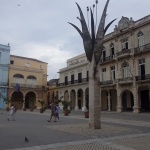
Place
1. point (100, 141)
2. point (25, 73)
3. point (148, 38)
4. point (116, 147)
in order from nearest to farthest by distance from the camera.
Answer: point (116, 147)
point (100, 141)
point (148, 38)
point (25, 73)

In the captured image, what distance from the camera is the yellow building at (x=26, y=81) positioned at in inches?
1898

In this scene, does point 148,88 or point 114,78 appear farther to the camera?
point 114,78

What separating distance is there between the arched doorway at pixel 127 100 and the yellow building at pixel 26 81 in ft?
65.0

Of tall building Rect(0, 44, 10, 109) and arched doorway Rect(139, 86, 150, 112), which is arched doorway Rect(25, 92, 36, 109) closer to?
tall building Rect(0, 44, 10, 109)

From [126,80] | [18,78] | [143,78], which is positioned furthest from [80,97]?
[143,78]

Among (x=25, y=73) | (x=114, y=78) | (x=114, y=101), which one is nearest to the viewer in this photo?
(x=114, y=78)

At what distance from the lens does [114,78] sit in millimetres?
34469

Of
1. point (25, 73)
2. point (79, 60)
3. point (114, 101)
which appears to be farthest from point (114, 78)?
point (25, 73)

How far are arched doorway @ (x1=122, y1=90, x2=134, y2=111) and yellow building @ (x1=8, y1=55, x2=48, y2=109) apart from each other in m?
19.8

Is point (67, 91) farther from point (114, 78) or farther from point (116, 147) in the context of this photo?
point (116, 147)

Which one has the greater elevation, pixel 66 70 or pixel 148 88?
pixel 66 70

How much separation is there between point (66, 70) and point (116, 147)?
39.5 meters

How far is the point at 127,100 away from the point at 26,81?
2393 centimetres

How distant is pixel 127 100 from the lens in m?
34.1
